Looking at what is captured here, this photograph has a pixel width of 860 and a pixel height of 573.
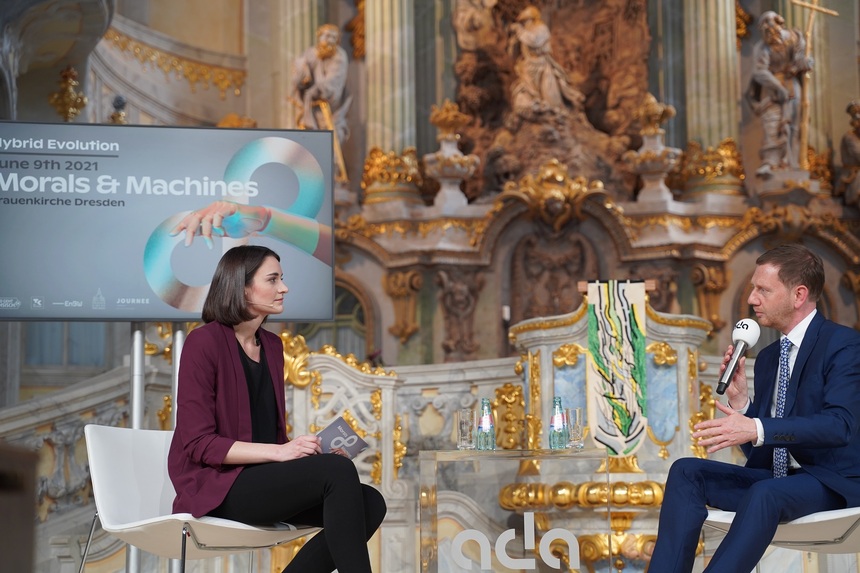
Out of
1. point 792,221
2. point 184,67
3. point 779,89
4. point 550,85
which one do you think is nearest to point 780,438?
point 792,221

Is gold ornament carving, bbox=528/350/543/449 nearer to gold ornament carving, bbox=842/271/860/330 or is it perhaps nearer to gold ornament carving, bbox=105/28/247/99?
gold ornament carving, bbox=842/271/860/330

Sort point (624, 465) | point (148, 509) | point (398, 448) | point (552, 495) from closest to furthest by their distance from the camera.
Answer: point (148, 509)
point (552, 495)
point (624, 465)
point (398, 448)

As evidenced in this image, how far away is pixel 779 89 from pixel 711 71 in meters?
0.70

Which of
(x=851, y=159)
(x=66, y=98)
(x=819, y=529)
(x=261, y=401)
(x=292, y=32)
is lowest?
(x=819, y=529)

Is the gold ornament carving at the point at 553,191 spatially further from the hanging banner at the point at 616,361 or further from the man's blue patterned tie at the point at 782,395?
the man's blue patterned tie at the point at 782,395

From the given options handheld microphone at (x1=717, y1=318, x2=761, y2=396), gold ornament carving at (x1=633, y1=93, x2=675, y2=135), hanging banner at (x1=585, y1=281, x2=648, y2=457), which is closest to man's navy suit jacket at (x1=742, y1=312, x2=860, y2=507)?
handheld microphone at (x1=717, y1=318, x2=761, y2=396)

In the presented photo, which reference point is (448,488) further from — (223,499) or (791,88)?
(791,88)

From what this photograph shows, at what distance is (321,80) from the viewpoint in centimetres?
1104

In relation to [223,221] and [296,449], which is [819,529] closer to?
[296,449]

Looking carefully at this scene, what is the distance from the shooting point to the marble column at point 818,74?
37.1 ft

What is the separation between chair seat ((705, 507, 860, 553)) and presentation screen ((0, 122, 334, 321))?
220 cm

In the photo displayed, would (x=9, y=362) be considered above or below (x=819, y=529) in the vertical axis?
above

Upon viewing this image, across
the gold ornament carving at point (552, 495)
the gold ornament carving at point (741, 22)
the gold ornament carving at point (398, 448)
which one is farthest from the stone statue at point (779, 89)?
the gold ornament carving at point (552, 495)

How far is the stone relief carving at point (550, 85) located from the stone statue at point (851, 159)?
70.5 inches
